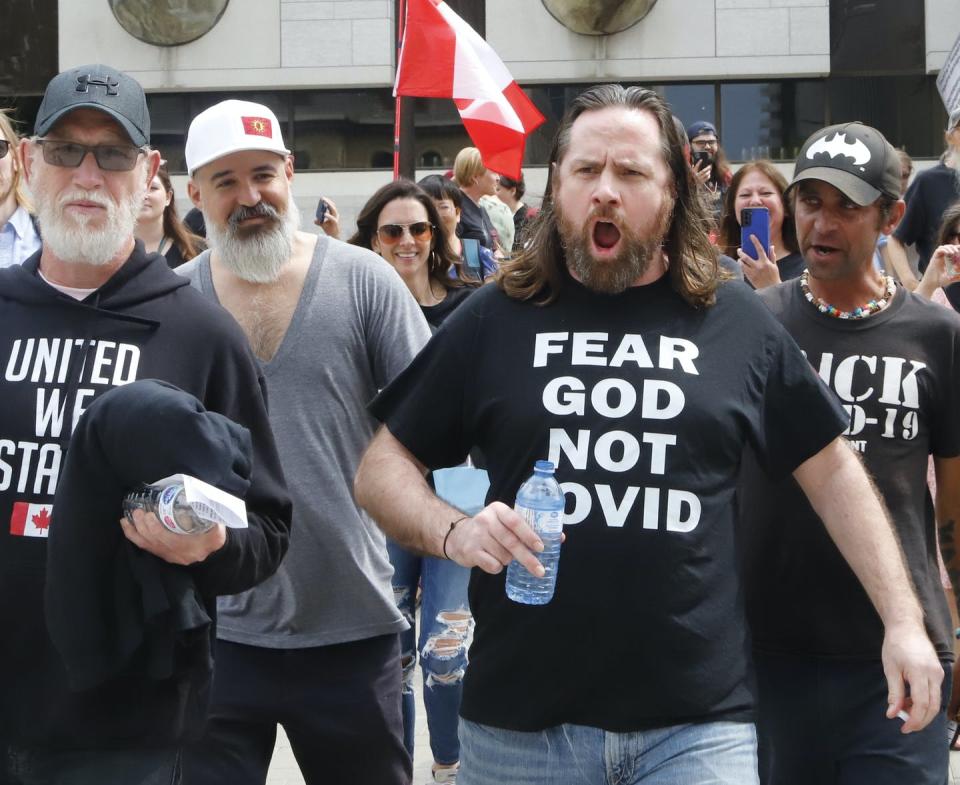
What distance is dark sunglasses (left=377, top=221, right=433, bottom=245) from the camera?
7016 millimetres

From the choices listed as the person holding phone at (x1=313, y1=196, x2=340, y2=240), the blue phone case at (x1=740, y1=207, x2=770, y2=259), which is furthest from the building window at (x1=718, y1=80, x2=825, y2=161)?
the blue phone case at (x1=740, y1=207, x2=770, y2=259)

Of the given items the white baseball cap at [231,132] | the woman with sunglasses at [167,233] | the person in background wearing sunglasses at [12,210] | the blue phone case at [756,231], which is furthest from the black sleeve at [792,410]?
the woman with sunglasses at [167,233]

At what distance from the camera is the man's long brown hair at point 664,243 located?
340cm

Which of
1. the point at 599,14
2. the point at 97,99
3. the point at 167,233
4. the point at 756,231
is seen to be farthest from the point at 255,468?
the point at 599,14

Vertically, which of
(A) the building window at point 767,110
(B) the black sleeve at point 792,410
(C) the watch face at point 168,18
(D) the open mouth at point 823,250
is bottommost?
(B) the black sleeve at point 792,410

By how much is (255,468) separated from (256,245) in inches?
48.0

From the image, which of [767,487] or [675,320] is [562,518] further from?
[767,487]

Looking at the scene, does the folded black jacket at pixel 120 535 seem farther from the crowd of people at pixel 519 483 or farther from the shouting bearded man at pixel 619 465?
the shouting bearded man at pixel 619 465

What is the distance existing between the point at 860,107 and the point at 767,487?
63.8ft

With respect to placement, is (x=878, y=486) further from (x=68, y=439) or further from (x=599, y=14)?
(x=599, y=14)

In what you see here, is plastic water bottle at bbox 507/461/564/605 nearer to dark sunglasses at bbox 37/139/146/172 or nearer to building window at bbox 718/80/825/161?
dark sunglasses at bbox 37/139/146/172

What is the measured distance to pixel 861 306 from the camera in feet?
13.7

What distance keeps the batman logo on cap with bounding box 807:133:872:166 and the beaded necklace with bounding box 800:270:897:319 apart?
35 centimetres

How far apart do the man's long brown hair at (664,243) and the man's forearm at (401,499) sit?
1.49 ft
